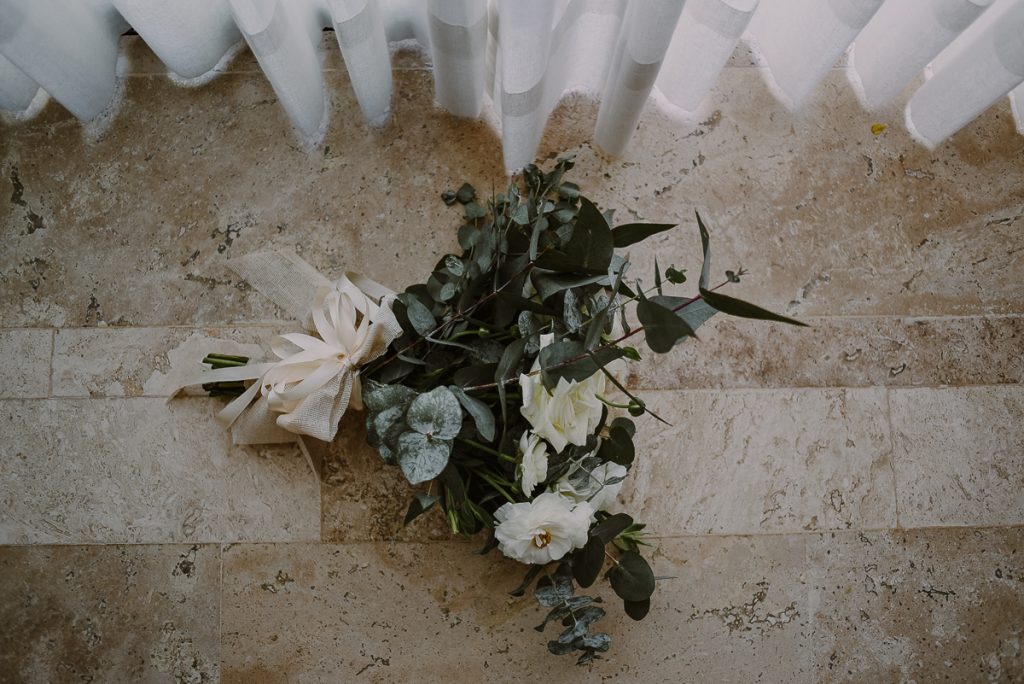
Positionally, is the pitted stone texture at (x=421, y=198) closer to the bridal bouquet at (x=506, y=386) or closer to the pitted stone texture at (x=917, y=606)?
the bridal bouquet at (x=506, y=386)

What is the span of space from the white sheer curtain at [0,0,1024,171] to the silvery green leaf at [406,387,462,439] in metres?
0.41

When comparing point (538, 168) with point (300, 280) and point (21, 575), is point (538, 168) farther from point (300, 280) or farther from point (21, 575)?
point (21, 575)

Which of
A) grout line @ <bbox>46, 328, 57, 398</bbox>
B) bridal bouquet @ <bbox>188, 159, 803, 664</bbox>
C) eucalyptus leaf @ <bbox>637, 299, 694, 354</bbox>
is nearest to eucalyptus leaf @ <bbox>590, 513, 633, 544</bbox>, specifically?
bridal bouquet @ <bbox>188, 159, 803, 664</bbox>

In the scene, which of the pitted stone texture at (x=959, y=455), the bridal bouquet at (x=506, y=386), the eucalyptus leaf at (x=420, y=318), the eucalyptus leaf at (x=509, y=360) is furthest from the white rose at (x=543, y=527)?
the pitted stone texture at (x=959, y=455)

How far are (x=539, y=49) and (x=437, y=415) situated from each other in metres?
0.46

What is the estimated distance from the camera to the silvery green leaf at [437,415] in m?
0.83

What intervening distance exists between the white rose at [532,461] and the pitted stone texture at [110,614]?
54 centimetres

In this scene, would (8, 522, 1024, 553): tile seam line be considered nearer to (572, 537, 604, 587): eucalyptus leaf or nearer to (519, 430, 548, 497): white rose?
(572, 537, 604, 587): eucalyptus leaf

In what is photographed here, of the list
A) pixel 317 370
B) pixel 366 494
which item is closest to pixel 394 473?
pixel 366 494

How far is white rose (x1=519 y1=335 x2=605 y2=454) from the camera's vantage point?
0.79 m

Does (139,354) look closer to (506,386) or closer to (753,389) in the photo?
(506,386)

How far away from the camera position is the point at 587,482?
0.90 m

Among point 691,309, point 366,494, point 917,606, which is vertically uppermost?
point 691,309

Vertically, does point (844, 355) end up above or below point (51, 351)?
below
